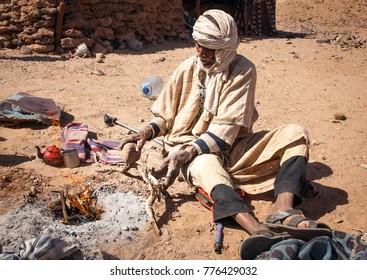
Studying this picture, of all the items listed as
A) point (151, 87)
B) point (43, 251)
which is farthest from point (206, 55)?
point (151, 87)

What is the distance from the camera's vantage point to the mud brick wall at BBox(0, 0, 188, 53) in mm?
8398

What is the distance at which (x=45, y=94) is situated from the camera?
18.8ft

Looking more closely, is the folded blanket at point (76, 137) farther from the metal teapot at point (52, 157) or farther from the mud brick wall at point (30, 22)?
the mud brick wall at point (30, 22)

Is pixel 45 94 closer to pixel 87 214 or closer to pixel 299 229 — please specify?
pixel 87 214

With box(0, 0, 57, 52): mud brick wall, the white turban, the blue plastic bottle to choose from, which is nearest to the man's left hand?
the white turban

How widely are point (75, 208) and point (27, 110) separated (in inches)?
79.1

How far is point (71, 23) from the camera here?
8.58m

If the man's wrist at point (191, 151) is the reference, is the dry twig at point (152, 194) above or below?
below

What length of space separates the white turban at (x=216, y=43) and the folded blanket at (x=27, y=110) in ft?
7.46

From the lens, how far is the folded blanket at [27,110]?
14.8ft

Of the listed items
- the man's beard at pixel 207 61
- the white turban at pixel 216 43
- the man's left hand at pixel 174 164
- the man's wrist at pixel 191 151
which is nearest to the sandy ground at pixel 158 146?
the man's left hand at pixel 174 164

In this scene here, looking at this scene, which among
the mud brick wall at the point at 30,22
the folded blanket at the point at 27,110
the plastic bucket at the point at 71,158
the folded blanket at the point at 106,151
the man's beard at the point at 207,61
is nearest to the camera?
the man's beard at the point at 207,61

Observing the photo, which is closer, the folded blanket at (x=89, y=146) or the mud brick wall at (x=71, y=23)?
the folded blanket at (x=89, y=146)

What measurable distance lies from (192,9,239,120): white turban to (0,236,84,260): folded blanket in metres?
1.49
